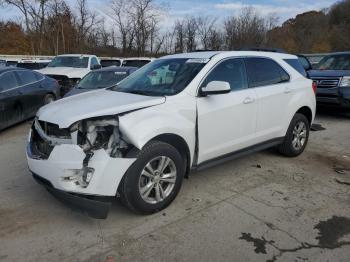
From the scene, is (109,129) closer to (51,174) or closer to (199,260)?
(51,174)

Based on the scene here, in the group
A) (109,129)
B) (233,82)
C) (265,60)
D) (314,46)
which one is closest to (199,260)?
(109,129)

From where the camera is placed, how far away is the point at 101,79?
927 cm

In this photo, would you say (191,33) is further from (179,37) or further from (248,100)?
(248,100)

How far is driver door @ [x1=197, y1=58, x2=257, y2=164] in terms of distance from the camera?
4309 mm

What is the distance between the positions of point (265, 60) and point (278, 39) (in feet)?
150

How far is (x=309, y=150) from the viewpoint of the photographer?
650 cm

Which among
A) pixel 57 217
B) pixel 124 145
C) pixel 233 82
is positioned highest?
pixel 233 82

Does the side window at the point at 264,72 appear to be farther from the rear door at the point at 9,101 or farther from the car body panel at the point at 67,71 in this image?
the car body panel at the point at 67,71

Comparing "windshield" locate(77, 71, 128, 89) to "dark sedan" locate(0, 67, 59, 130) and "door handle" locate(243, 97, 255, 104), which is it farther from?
"door handle" locate(243, 97, 255, 104)

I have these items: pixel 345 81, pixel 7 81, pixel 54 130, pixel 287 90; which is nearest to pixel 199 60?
pixel 287 90

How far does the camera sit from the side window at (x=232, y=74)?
454cm

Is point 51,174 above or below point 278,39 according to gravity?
Answer: below

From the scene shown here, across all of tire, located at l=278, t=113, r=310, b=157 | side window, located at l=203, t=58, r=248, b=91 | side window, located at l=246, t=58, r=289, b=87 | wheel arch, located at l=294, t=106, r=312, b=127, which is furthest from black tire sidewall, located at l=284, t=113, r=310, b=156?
side window, located at l=203, t=58, r=248, b=91

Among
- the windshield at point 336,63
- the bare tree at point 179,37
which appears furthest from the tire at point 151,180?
the bare tree at point 179,37
